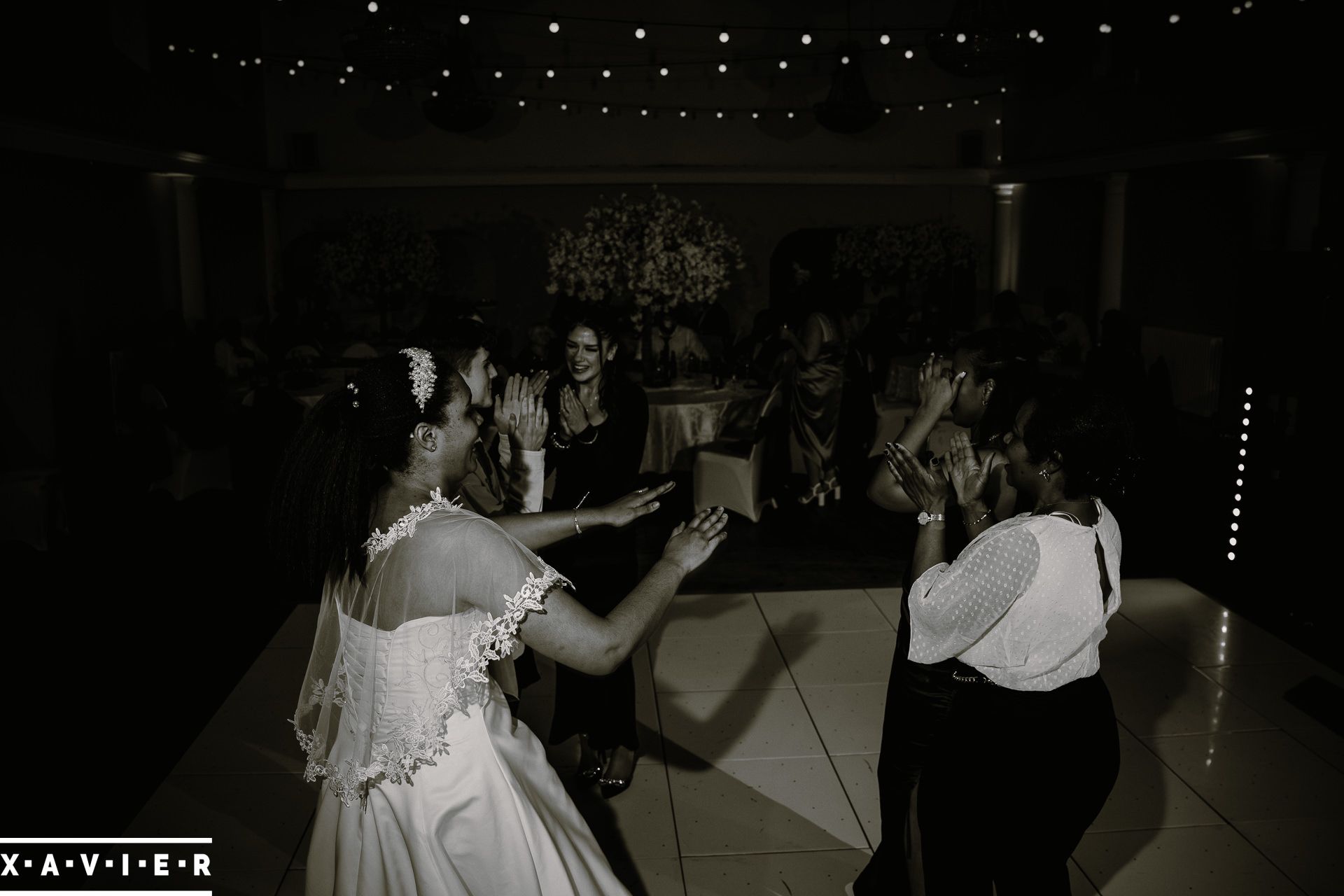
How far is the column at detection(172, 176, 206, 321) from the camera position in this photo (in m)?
9.98

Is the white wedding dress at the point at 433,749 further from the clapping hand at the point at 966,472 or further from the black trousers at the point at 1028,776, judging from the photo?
the clapping hand at the point at 966,472

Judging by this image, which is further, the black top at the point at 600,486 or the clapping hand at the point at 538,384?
the black top at the point at 600,486

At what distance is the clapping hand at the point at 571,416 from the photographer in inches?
133

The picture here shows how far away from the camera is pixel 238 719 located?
3.83m

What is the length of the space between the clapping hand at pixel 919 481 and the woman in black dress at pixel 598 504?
124 cm

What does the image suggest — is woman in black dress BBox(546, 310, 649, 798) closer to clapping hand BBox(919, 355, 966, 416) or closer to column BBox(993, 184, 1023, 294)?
clapping hand BBox(919, 355, 966, 416)

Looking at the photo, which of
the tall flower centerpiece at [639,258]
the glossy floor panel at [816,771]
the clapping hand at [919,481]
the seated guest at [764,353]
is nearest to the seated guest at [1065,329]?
the seated guest at [764,353]

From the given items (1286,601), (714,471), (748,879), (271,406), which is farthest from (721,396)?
(748,879)

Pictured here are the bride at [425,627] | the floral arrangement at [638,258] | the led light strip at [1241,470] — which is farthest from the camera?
the floral arrangement at [638,258]

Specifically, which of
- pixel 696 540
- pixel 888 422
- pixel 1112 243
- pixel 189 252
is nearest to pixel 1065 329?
pixel 1112 243

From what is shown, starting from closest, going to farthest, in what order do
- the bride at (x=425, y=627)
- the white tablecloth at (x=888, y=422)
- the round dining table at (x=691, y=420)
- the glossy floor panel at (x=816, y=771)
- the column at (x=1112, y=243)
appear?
the bride at (x=425, y=627) < the glossy floor panel at (x=816, y=771) < the round dining table at (x=691, y=420) < the white tablecloth at (x=888, y=422) < the column at (x=1112, y=243)

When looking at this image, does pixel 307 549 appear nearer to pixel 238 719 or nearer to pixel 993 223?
pixel 238 719

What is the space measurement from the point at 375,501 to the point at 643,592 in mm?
528

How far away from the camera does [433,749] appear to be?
187cm
